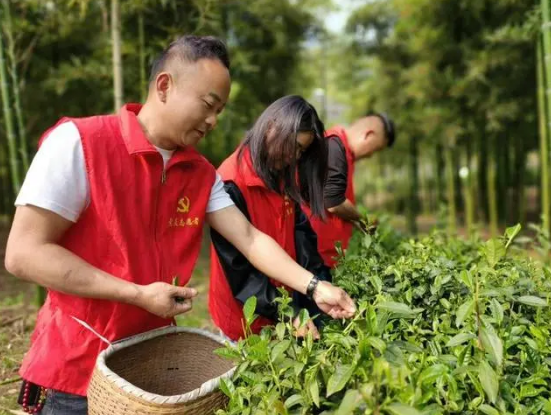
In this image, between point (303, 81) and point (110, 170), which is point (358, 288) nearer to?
point (110, 170)

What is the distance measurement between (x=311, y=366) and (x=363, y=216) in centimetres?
157

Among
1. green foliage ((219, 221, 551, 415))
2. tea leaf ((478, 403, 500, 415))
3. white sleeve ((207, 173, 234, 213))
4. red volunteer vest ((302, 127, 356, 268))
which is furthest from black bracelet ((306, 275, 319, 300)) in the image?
red volunteer vest ((302, 127, 356, 268))

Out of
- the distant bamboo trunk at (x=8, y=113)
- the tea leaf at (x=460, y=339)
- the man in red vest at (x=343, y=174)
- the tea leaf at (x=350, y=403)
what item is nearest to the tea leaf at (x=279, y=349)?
the tea leaf at (x=350, y=403)

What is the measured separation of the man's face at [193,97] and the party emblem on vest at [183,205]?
0.22 meters

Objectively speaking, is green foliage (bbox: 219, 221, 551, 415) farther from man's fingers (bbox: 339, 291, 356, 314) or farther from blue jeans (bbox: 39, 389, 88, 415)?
blue jeans (bbox: 39, 389, 88, 415)

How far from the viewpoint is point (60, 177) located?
138cm

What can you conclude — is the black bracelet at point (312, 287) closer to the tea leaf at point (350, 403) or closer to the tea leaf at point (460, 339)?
the tea leaf at point (460, 339)

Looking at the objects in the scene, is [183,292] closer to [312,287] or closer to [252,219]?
[312,287]

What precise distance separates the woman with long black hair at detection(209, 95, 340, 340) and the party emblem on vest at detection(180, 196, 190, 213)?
0.31 metres

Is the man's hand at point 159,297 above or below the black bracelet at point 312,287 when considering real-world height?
above

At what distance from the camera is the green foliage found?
1075 millimetres

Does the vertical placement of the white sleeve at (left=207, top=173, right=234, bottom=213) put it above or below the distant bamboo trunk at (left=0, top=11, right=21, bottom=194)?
below

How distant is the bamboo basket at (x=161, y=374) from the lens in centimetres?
122

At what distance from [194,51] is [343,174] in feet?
5.52
